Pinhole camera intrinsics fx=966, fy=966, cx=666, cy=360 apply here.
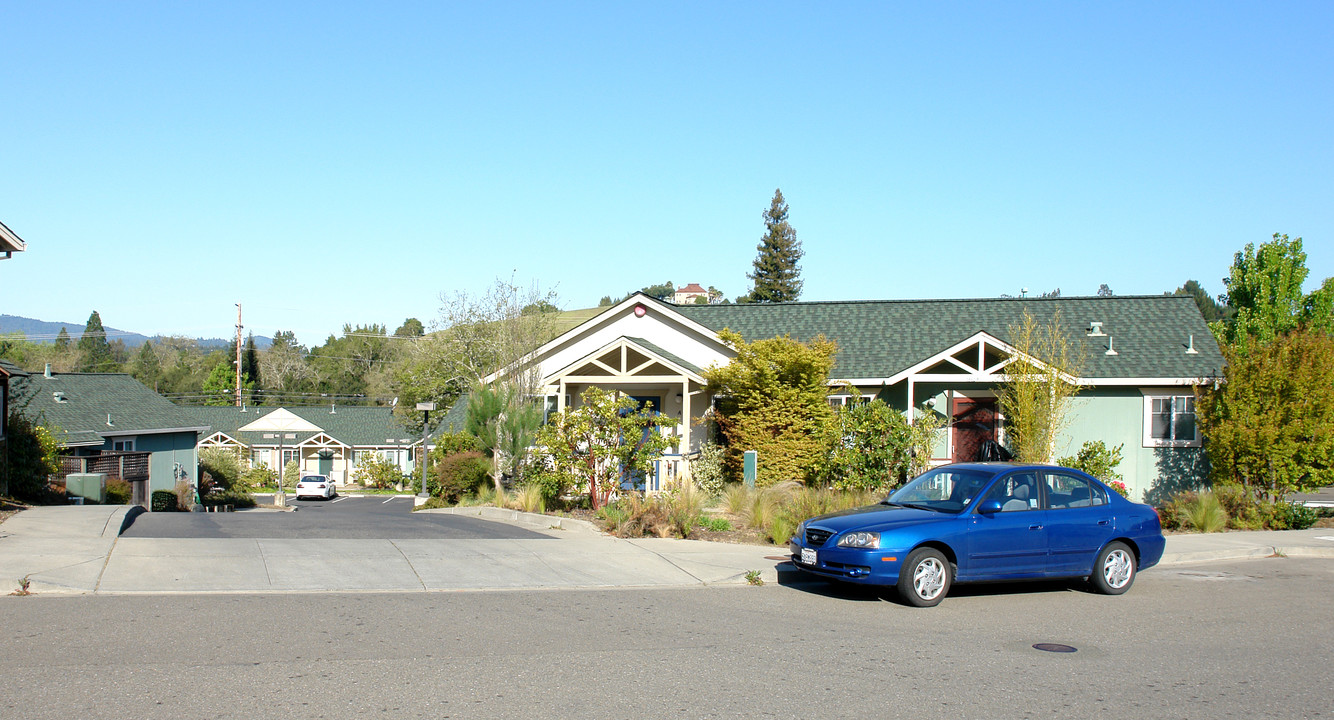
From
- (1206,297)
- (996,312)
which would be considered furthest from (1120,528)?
(1206,297)

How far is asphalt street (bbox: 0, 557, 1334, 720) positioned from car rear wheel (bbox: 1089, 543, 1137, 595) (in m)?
0.40

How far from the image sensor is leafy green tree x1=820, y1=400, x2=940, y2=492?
1742cm


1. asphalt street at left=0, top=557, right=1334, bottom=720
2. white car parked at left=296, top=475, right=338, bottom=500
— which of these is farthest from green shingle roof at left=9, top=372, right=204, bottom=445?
asphalt street at left=0, top=557, right=1334, bottom=720

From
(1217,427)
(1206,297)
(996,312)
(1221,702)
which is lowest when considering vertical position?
(1221,702)

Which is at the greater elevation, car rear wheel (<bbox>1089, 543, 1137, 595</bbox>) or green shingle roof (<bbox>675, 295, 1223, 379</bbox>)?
green shingle roof (<bbox>675, 295, 1223, 379</bbox>)

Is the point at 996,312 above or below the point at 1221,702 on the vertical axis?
above

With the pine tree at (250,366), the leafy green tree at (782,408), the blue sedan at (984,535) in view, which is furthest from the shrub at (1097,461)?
the pine tree at (250,366)

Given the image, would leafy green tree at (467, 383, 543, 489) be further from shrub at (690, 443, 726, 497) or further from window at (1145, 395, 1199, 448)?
window at (1145, 395, 1199, 448)

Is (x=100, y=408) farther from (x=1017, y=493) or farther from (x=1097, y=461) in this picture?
(x=1017, y=493)

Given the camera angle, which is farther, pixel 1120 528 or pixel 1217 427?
pixel 1217 427

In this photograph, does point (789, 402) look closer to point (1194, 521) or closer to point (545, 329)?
point (1194, 521)

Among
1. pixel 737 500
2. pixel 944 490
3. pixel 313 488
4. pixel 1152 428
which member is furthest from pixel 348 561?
pixel 313 488

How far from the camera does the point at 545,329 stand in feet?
118

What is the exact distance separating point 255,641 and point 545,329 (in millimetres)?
28243
